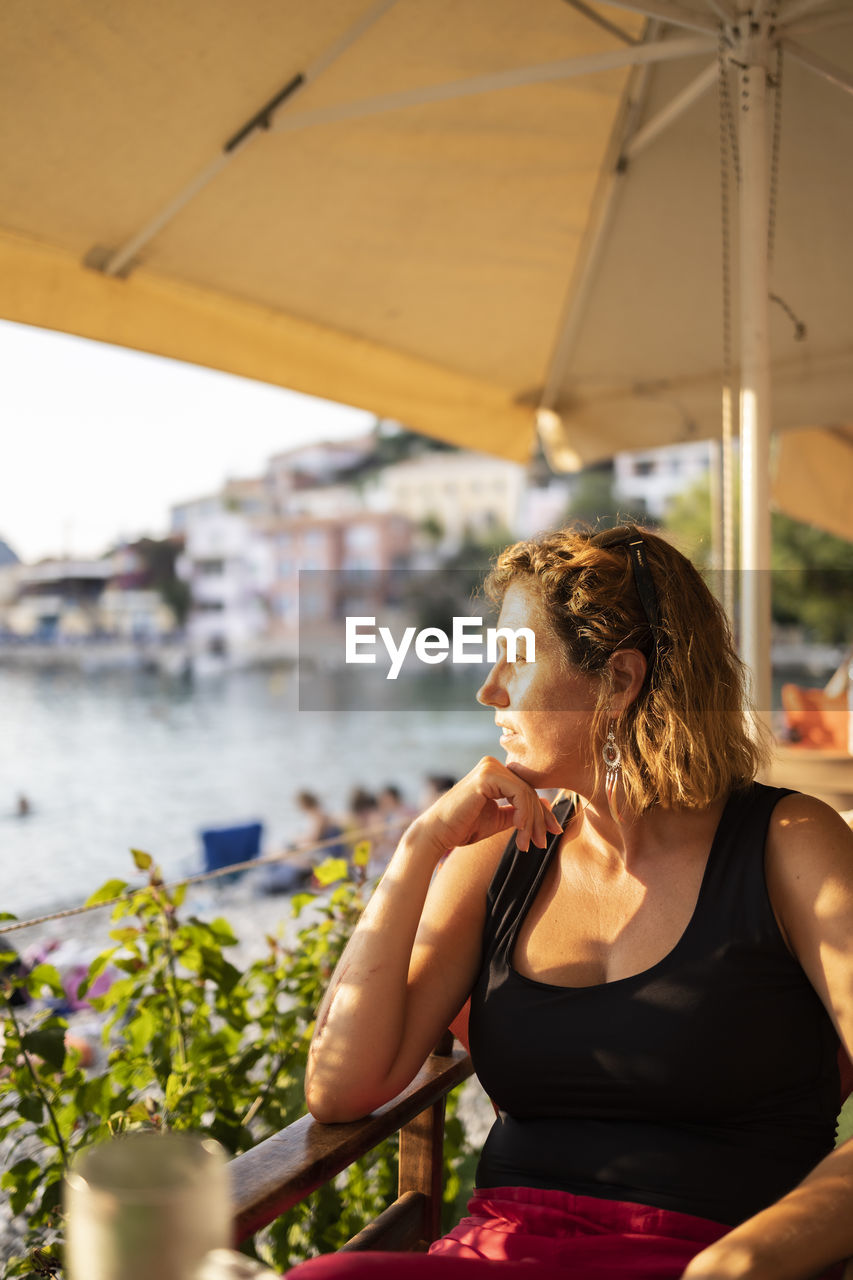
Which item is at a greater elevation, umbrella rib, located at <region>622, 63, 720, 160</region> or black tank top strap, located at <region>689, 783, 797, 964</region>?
umbrella rib, located at <region>622, 63, 720, 160</region>

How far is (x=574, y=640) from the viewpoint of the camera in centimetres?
146

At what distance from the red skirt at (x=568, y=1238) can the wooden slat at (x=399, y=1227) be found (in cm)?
13

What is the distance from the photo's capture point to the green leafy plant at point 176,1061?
62.5 inches

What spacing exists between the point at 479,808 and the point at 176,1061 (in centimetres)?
79

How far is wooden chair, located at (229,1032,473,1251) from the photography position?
1.13 m

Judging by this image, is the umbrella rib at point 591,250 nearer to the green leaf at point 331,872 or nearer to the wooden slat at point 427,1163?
the green leaf at point 331,872

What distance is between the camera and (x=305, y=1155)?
1.21 m

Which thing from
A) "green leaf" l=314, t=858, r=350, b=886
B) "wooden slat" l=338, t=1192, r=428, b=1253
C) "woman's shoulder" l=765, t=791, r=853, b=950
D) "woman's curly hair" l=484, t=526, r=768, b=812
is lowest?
"wooden slat" l=338, t=1192, r=428, b=1253

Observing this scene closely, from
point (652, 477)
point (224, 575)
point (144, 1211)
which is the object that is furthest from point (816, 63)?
point (652, 477)

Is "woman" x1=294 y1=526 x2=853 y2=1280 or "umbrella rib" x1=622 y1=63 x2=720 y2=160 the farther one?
"umbrella rib" x1=622 y1=63 x2=720 y2=160

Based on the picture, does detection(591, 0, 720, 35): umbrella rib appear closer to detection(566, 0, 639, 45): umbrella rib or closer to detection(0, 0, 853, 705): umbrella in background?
detection(0, 0, 853, 705): umbrella in background

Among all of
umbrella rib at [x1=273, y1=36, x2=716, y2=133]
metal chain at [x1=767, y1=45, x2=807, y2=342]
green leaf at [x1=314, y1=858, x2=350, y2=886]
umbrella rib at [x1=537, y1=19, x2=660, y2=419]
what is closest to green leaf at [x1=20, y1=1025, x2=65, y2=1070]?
green leaf at [x1=314, y1=858, x2=350, y2=886]

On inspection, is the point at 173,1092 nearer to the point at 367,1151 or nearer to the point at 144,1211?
the point at 367,1151

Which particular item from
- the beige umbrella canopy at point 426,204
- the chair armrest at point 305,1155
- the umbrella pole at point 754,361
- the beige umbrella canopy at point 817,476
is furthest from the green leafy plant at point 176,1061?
the beige umbrella canopy at point 817,476
